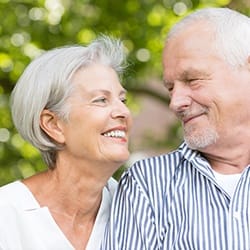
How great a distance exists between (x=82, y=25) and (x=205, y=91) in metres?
2.63

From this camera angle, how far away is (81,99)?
3.02m

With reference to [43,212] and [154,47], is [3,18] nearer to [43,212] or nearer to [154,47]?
[154,47]

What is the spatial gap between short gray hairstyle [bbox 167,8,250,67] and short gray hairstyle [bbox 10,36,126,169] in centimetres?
42

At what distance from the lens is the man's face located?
10.2ft

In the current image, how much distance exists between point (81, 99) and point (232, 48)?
64cm

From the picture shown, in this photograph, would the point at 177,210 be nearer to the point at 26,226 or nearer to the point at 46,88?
the point at 26,226

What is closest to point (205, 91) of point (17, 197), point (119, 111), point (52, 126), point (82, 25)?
point (119, 111)

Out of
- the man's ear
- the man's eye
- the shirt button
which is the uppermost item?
the man's eye

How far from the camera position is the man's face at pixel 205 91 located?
3.11 metres

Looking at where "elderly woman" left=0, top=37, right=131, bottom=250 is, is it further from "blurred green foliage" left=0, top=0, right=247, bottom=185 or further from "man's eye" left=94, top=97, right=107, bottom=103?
"blurred green foliage" left=0, top=0, right=247, bottom=185

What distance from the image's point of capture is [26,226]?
2.98 meters

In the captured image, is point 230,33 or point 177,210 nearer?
point 177,210

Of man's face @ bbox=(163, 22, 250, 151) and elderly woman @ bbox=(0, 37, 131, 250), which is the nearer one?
elderly woman @ bbox=(0, 37, 131, 250)

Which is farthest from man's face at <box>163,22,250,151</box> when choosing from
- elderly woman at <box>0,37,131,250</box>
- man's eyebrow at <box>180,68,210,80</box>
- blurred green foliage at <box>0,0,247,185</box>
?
blurred green foliage at <box>0,0,247,185</box>
